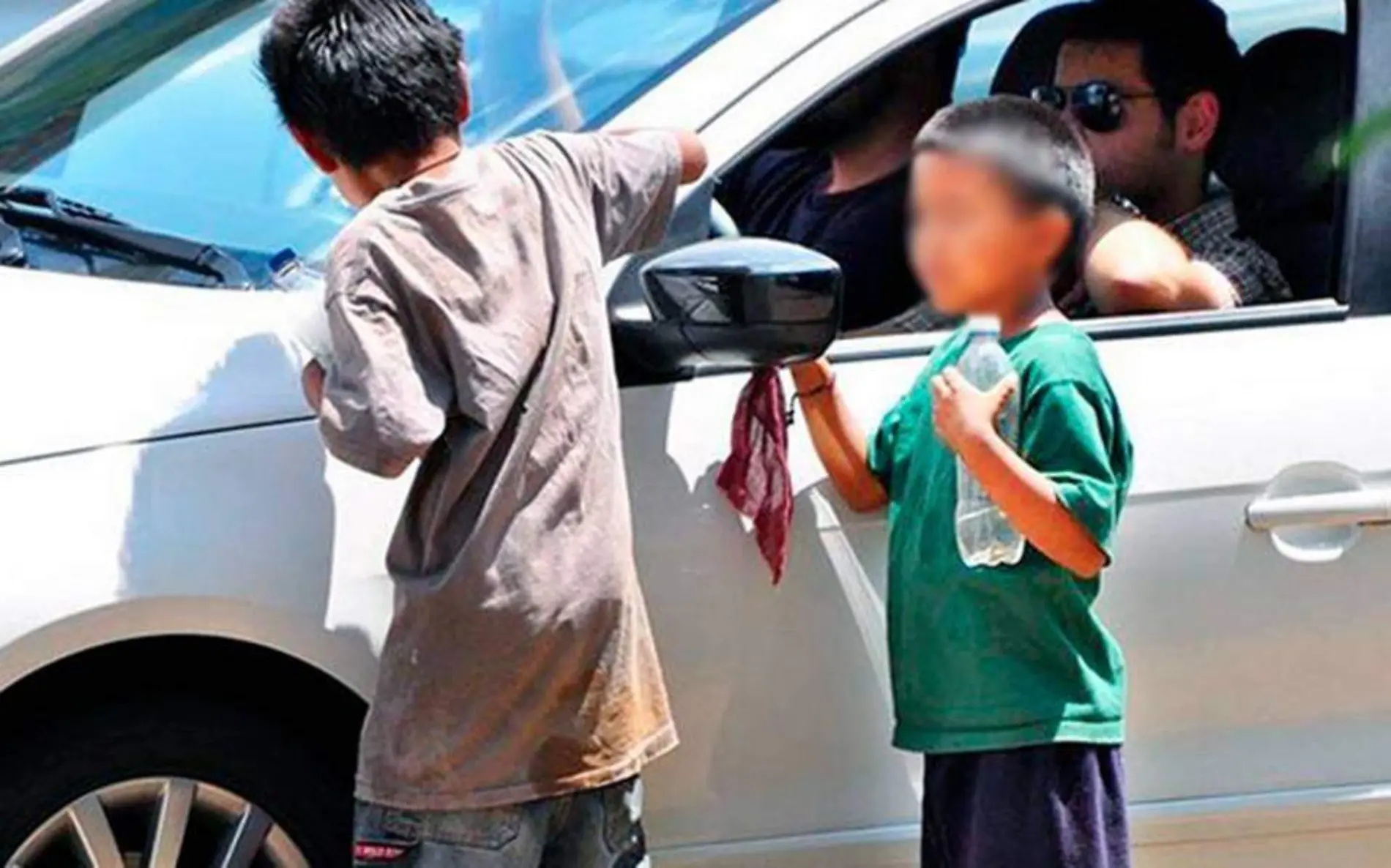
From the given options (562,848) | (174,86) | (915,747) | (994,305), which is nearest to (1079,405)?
(994,305)

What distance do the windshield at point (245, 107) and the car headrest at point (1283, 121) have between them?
2.60 feet

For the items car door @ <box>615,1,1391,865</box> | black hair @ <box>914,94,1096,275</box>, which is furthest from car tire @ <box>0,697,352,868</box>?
black hair @ <box>914,94,1096,275</box>

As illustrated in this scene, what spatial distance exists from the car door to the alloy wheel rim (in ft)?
1.73

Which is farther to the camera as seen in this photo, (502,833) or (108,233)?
(108,233)

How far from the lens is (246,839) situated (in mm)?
3193

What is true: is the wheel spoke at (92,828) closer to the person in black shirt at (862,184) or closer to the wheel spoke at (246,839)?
the wheel spoke at (246,839)

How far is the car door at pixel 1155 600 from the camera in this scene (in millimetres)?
3301

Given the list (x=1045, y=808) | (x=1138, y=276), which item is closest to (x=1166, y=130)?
(x=1138, y=276)

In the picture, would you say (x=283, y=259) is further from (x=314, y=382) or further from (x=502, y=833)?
(x=502, y=833)

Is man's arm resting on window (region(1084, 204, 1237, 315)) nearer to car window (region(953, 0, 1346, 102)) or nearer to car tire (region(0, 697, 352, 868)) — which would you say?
car window (region(953, 0, 1346, 102))

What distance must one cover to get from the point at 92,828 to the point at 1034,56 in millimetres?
1722

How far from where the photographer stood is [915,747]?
10.4 feet

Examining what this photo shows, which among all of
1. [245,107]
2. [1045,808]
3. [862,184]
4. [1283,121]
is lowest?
[1045,808]

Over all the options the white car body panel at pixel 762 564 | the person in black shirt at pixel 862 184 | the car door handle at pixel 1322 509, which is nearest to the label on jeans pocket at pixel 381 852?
the white car body panel at pixel 762 564
